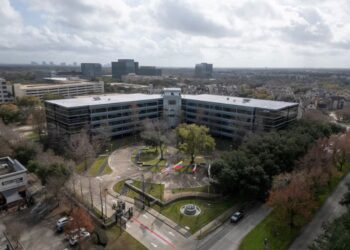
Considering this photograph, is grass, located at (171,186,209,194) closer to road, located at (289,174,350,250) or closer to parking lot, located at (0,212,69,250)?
road, located at (289,174,350,250)

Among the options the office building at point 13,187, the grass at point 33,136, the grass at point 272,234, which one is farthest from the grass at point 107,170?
the grass at point 33,136

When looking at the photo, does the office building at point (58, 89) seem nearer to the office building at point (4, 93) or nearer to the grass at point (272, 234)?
the office building at point (4, 93)

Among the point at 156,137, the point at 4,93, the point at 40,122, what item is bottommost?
the point at 156,137

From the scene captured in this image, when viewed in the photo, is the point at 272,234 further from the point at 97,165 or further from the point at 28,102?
the point at 28,102

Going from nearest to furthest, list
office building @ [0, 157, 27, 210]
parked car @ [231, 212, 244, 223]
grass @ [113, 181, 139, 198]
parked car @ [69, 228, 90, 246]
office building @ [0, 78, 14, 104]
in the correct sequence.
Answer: parked car @ [69, 228, 90, 246] < parked car @ [231, 212, 244, 223] < office building @ [0, 157, 27, 210] < grass @ [113, 181, 139, 198] < office building @ [0, 78, 14, 104]

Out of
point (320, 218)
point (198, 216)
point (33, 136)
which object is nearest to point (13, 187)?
point (198, 216)

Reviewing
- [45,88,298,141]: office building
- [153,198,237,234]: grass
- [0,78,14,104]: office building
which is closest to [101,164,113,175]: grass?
[45,88,298,141]: office building
